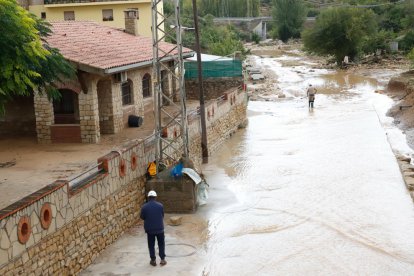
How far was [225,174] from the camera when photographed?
21.5 metres

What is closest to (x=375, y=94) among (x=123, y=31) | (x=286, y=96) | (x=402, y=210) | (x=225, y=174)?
(x=286, y=96)

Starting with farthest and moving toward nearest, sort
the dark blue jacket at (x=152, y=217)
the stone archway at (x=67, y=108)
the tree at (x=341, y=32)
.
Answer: the tree at (x=341, y=32)
the stone archway at (x=67, y=108)
the dark blue jacket at (x=152, y=217)

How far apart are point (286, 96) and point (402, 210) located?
28.7 metres

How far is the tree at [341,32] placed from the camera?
63375 mm

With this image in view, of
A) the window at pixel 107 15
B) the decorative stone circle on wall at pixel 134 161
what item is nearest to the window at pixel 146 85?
the decorative stone circle on wall at pixel 134 161

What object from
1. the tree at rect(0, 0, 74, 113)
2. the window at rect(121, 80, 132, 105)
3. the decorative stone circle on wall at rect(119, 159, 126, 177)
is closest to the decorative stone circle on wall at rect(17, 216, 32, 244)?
the tree at rect(0, 0, 74, 113)

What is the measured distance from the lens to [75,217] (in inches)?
468

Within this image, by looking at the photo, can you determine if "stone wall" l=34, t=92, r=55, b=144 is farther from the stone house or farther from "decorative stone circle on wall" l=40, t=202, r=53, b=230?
"decorative stone circle on wall" l=40, t=202, r=53, b=230

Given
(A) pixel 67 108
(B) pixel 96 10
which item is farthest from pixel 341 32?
(A) pixel 67 108

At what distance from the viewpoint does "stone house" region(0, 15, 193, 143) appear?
62.6ft

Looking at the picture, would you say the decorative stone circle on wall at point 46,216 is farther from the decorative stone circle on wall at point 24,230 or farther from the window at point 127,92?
the window at point 127,92

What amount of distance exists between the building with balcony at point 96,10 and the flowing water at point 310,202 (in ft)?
46.1

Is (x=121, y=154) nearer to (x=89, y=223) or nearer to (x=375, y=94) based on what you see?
(x=89, y=223)

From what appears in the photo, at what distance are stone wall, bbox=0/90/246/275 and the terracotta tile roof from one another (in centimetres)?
389
